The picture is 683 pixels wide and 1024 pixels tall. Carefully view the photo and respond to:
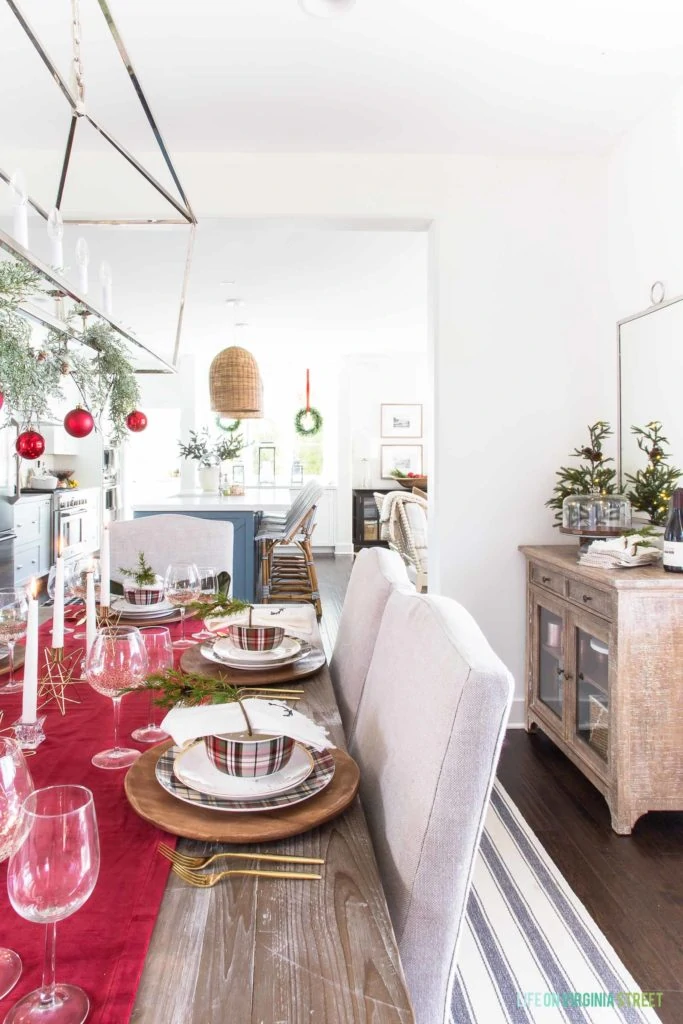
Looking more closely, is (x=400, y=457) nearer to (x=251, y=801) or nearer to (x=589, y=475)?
(x=589, y=475)

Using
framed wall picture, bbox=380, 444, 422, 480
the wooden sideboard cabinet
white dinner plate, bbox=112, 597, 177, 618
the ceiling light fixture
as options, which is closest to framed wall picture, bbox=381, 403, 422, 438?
framed wall picture, bbox=380, 444, 422, 480

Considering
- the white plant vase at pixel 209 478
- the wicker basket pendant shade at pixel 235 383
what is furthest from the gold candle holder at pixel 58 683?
the white plant vase at pixel 209 478

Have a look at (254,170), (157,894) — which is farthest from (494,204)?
(157,894)

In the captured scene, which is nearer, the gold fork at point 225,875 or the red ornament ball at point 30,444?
the gold fork at point 225,875

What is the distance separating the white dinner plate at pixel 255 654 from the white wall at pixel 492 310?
169 cm

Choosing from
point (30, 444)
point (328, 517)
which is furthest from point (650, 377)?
point (328, 517)

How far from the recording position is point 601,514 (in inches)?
107

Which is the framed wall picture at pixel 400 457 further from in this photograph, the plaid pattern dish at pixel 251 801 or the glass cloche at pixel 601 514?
the plaid pattern dish at pixel 251 801

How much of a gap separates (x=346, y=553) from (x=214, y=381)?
3.93 m

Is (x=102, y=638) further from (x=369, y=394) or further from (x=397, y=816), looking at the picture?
(x=369, y=394)

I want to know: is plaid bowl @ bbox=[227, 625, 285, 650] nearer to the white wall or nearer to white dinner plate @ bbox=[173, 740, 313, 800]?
white dinner plate @ bbox=[173, 740, 313, 800]

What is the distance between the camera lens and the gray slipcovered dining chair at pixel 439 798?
33.3 inches

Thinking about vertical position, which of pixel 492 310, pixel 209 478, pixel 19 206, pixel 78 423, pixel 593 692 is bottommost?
pixel 593 692

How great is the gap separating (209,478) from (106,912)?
246 inches
